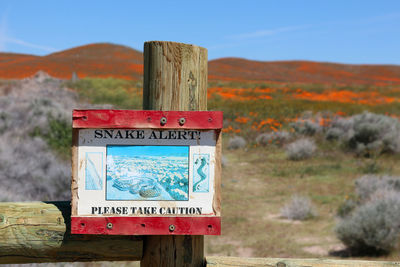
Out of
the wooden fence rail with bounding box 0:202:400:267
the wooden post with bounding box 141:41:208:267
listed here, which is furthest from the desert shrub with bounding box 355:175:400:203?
the wooden fence rail with bounding box 0:202:400:267

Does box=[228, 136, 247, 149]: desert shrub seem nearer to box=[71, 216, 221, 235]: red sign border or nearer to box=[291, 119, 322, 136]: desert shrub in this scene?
box=[291, 119, 322, 136]: desert shrub

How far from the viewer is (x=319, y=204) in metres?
9.87

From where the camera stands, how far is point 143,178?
2.06 m

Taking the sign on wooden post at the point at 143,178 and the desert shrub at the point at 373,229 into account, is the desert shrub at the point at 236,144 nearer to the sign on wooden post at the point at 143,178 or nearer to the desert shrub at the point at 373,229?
the desert shrub at the point at 373,229

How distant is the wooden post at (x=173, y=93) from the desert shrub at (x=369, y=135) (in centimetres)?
1346

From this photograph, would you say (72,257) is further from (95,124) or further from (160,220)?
(95,124)

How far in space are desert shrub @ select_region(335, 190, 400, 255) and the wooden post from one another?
5.55 meters

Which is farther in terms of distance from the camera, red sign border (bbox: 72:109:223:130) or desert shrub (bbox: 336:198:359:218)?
desert shrub (bbox: 336:198:359:218)

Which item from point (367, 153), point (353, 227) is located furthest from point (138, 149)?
point (367, 153)

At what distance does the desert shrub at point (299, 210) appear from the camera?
29.0 feet

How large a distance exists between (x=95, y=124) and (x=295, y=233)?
672 cm

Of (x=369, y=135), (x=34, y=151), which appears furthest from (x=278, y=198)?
(x=369, y=135)

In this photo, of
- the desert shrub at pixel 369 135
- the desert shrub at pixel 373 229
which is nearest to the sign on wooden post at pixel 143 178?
the desert shrub at pixel 373 229

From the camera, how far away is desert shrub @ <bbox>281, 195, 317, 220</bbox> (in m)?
8.84
